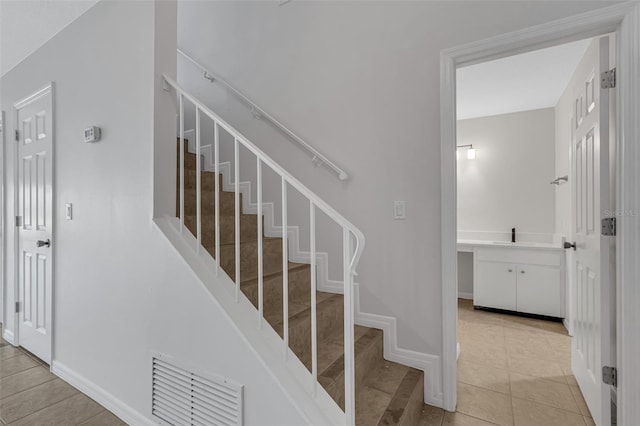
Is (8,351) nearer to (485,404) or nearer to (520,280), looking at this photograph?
(485,404)

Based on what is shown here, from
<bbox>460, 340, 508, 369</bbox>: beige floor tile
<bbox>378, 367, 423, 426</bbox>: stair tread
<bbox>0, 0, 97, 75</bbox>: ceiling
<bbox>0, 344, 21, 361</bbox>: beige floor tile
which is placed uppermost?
<bbox>0, 0, 97, 75</bbox>: ceiling

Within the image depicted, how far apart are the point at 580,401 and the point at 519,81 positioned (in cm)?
287

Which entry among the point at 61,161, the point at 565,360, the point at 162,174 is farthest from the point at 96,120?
the point at 565,360

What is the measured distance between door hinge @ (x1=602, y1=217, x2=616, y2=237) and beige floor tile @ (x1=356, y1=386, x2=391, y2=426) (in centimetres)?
141

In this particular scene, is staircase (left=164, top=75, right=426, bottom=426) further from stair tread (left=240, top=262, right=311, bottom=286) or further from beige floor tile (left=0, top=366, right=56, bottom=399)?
beige floor tile (left=0, top=366, right=56, bottom=399)

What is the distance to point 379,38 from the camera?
204cm

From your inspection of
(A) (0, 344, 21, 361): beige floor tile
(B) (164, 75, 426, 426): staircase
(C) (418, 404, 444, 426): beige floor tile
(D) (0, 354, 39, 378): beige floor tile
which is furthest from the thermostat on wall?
(C) (418, 404, 444, 426): beige floor tile

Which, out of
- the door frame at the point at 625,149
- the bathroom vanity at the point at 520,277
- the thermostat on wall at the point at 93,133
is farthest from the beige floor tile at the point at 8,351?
the bathroom vanity at the point at 520,277

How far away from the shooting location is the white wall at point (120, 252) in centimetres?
140

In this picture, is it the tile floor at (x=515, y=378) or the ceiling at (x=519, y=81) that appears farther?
the ceiling at (x=519, y=81)

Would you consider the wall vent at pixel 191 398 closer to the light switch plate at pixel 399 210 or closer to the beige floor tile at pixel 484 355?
the light switch plate at pixel 399 210

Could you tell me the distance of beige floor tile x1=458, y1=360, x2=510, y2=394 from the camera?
6.77 ft

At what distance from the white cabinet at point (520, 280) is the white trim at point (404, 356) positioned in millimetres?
2255

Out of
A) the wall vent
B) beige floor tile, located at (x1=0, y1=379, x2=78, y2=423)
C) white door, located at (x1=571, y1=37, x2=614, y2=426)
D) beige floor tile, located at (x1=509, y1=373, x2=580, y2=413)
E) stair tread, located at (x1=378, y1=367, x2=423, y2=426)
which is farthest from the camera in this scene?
beige floor tile, located at (x1=509, y1=373, x2=580, y2=413)
